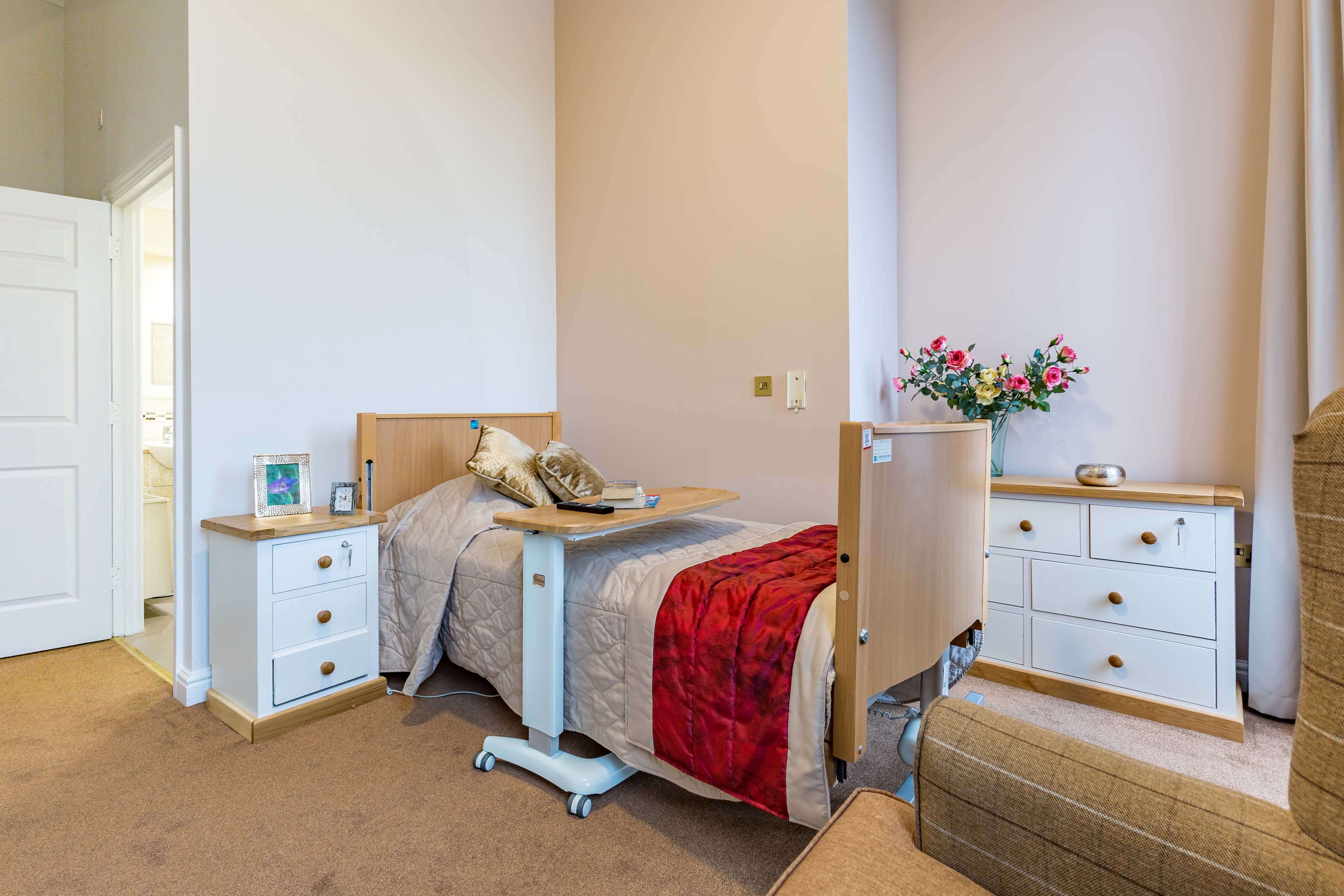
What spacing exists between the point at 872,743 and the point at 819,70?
2.49 metres

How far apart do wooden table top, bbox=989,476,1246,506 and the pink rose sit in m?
0.46

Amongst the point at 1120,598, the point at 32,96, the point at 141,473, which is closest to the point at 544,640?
the point at 1120,598

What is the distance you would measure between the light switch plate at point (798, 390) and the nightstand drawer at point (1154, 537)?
108cm

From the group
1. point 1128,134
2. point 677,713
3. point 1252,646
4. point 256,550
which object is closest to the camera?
point 677,713

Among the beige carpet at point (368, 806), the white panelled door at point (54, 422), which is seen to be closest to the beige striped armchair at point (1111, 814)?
the beige carpet at point (368, 806)

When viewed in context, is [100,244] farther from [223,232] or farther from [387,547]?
[387,547]

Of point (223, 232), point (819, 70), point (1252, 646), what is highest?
point (819, 70)

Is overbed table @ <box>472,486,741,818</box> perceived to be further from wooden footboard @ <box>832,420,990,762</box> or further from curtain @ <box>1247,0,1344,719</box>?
curtain @ <box>1247,0,1344,719</box>

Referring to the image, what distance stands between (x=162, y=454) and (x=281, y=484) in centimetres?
175

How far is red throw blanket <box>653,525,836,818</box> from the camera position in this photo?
4.71ft

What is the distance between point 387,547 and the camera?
255cm

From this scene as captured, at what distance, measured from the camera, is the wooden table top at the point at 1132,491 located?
82.2 inches

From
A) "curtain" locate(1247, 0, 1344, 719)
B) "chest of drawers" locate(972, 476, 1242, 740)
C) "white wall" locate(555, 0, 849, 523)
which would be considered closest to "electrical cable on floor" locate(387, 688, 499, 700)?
"white wall" locate(555, 0, 849, 523)

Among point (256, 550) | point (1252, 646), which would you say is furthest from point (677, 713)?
point (1252, 646)
